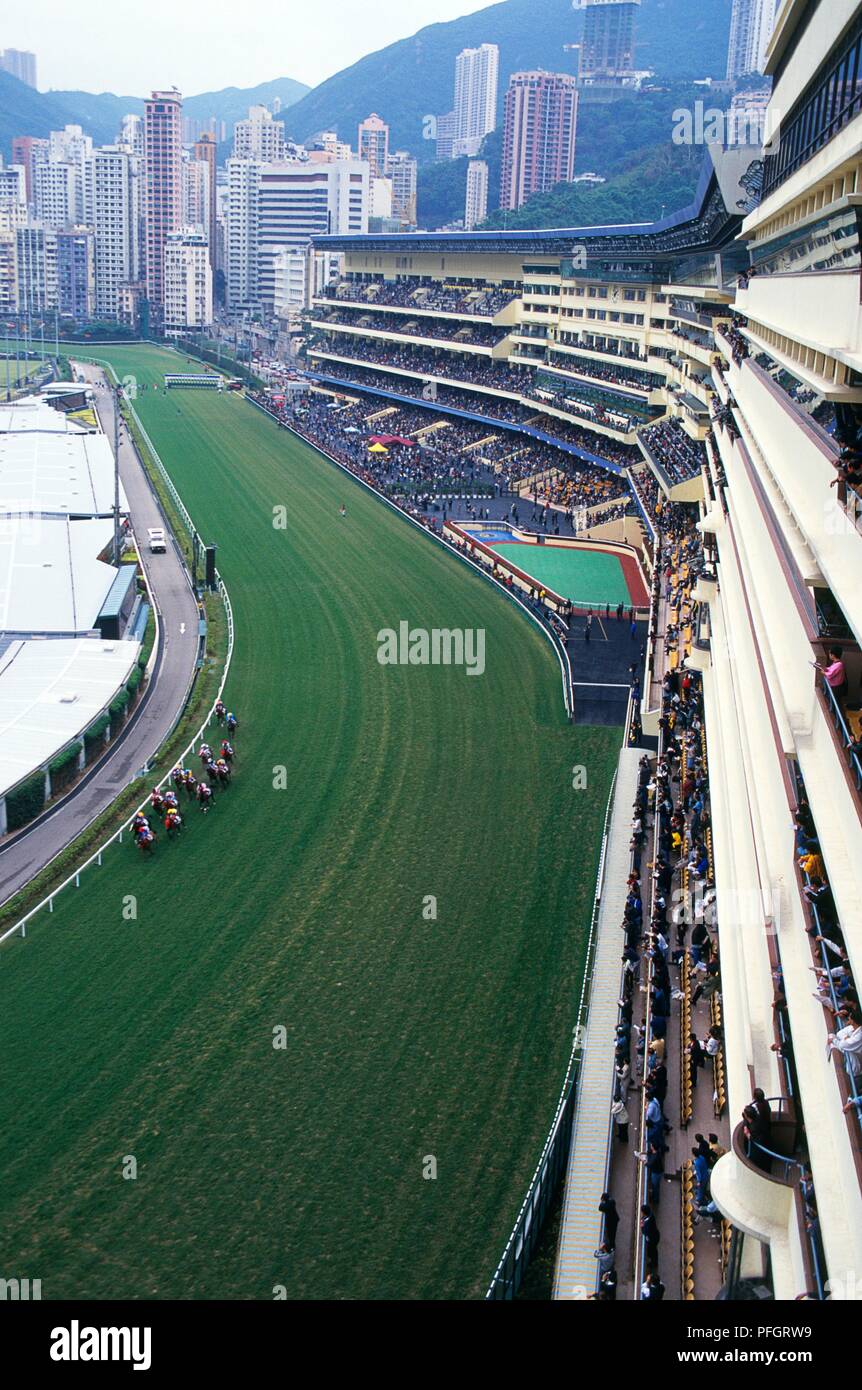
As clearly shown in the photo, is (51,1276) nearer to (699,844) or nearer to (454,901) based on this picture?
(454,901)

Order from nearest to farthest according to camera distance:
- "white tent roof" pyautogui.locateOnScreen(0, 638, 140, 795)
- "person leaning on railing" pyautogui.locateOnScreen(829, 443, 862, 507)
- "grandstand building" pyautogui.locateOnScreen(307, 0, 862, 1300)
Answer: "grandstand building" pyautogui.locateOnScreen(307, 0, 862, 1300) < "person leaning on railing" pyautogui.locateOnScreen(829, 443, 862, 507) < "white tent roof" pyautogui.locateOnScreen(0, 638, 140, 795)

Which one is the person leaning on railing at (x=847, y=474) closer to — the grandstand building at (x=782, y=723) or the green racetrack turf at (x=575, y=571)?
the grandstand building at (x=782, y=723)

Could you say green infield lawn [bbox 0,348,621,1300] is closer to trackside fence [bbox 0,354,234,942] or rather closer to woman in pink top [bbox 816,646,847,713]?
trackside fence [bbox 0,354,234,942]

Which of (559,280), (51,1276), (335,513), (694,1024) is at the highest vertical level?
(559,280)

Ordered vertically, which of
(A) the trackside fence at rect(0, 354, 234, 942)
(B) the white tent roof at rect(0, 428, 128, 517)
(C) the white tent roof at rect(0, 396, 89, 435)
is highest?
(C) the white tent roof at rect(0, 396, 89, 435)

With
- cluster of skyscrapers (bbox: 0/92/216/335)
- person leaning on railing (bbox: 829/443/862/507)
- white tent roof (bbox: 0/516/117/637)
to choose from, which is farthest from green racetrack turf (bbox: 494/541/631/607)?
cluster of skyscrapers (bbox: 0/92/216/335)

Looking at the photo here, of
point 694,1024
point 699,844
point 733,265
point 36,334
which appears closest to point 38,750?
point 699,844

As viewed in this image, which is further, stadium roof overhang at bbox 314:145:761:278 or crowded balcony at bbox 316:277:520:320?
crowded balcony at bbox 316:277:520:320
